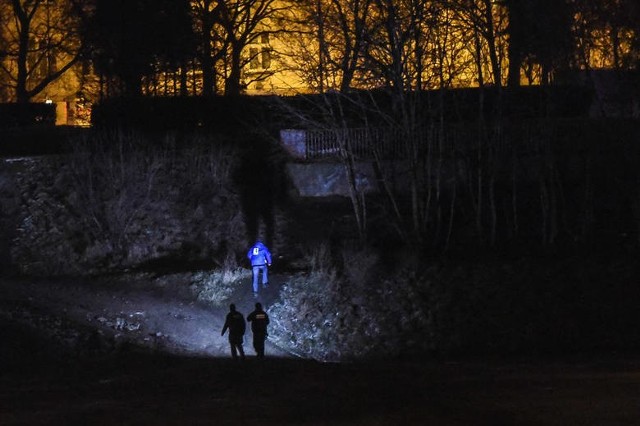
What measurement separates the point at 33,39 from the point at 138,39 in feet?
51.0

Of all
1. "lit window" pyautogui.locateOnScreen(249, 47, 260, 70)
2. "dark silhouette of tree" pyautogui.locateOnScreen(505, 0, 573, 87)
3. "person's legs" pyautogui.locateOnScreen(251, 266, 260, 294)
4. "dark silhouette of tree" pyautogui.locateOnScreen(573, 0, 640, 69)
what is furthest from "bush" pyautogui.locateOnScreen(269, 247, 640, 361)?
"lit window" pyautogui.locateOnScreen(249, 47, 260, 70)

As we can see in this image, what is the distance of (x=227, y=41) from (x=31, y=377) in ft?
82.9

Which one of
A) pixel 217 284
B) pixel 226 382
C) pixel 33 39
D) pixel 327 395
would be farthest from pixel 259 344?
pixel 33 39

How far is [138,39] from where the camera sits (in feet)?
120

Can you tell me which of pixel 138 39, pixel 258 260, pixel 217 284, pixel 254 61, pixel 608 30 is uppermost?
pixel 254 61

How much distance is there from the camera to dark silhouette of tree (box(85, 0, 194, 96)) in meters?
36.8

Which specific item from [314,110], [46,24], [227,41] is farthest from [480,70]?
[46,24]

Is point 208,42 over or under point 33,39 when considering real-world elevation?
under

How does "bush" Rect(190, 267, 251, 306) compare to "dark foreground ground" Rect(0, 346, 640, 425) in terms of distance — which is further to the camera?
"bush" Rect(190, 267, 251, 306)

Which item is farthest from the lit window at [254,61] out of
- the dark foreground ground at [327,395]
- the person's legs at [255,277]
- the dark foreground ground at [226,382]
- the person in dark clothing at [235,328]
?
the dark foreground ground at [327,395]

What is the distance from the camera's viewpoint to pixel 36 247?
26984 mm

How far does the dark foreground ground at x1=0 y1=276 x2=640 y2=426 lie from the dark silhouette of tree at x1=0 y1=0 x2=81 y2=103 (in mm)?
22761

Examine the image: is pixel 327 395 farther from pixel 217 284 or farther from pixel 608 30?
pixel 608 30

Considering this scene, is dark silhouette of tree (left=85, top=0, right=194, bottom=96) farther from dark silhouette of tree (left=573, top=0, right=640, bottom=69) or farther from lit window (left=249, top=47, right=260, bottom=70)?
dark silhouette of tree (left=573, top=0, right=640, bottom=69)
